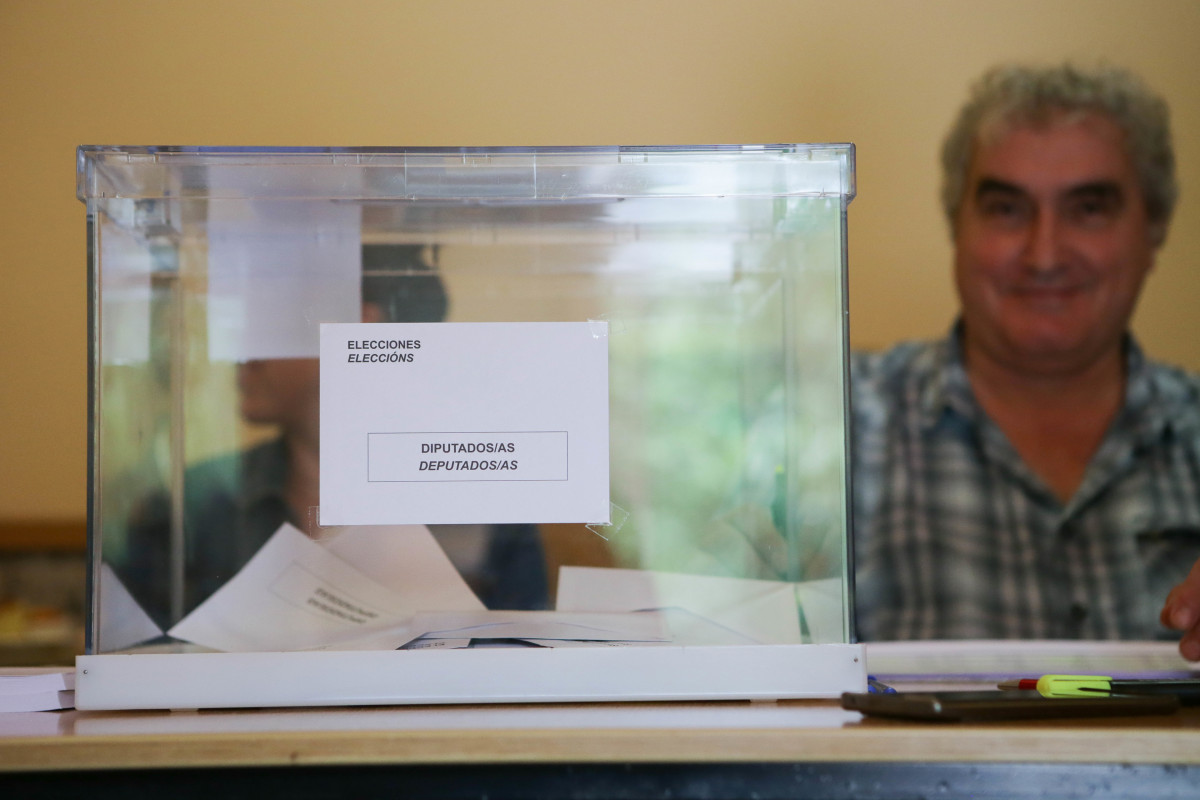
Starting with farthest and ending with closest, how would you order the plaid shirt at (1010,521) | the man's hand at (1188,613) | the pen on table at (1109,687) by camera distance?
the plaid shirt at (1010,521)
the man's hand at (1188,613)
the pen on table at (1109,687)

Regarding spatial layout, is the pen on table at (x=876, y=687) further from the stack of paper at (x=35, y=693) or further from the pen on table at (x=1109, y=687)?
the stack of paper at (x=35, y=693)

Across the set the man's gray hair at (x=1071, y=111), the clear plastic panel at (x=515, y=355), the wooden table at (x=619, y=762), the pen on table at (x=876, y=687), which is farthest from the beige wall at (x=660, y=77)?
the wooden table at (x=619, y=762)

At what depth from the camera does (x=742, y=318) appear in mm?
642

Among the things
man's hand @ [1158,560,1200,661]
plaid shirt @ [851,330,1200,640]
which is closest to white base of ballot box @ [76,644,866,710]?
man's hand @ [1158,560,1200,661]

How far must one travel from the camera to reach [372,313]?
0.56 m

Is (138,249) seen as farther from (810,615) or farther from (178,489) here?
(810,615)

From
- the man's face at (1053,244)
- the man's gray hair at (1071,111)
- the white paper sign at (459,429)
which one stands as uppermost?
the man's gray hair at (1071,111)

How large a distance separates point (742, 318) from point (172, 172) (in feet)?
1.29

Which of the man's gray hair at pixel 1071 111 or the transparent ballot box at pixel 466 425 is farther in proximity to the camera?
the man's gray hair at pixel 1071 111

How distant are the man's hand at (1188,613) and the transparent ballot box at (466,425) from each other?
26 centimetres

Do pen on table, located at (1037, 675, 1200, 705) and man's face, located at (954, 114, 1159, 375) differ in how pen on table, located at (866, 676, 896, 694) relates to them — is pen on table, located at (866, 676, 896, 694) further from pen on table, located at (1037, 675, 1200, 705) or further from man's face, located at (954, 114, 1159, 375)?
man's face, located at (954, 114, 1159, 375)

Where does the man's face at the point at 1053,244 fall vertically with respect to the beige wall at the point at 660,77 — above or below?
below

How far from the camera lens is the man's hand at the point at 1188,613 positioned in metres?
0.62

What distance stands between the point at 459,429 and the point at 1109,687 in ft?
1.33
